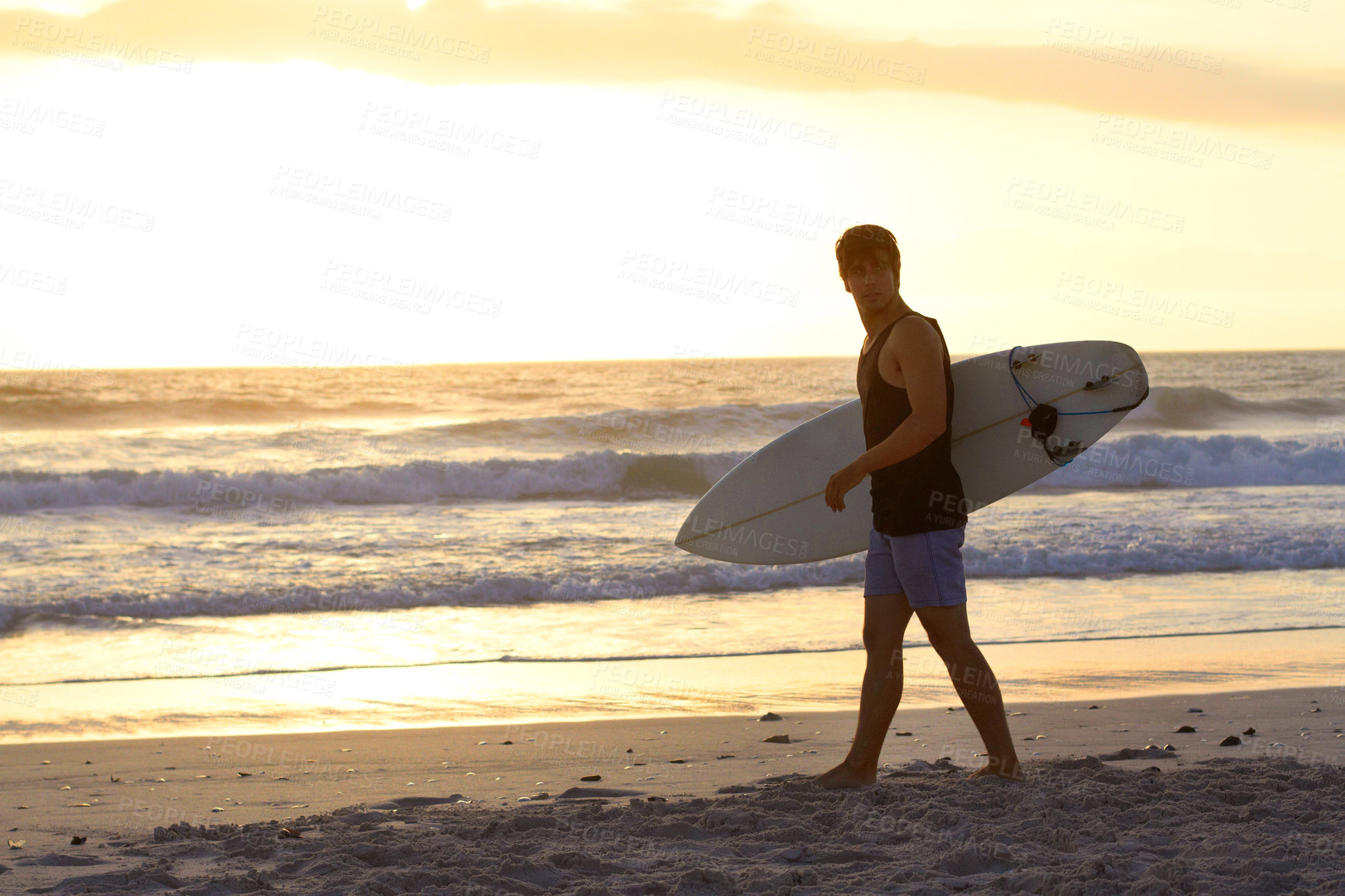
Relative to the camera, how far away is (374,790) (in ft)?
10.8

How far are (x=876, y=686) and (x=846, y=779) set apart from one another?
0.93 ft

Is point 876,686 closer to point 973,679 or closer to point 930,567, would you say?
point 973,679

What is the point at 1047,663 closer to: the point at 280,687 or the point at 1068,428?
the point at 1068,428

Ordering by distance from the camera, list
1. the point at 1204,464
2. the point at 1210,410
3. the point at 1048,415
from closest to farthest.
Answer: the point at 1048,415
the point at 1204,464
the point at 1210,410

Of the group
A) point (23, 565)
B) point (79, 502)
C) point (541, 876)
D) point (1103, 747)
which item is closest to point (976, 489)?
point (1103, 747)

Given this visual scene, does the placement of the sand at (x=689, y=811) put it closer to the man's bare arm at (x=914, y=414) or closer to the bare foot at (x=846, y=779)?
the bare foot at (x=846, y=779)

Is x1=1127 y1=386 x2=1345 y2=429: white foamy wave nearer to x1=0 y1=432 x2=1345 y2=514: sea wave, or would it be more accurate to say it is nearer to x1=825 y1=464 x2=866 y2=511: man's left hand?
x1=0 y1=432 x2=1345 y2=514: sea wave

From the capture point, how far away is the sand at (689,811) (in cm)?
225

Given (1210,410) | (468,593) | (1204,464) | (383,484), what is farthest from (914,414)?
(1210,410)

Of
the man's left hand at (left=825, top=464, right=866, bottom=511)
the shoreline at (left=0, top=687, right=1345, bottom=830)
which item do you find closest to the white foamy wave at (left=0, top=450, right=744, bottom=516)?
the shoreline at (left=0, top=687, right=1345, bottom=830)

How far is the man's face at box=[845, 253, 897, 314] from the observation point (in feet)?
9.12

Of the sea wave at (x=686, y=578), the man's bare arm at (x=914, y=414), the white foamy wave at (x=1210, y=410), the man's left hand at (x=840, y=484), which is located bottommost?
the sea wave at (x=686, y=578)

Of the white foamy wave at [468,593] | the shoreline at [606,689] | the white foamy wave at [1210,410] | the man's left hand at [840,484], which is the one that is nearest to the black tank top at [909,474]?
the man's left hand at [840,484]

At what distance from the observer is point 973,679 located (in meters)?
2.77
